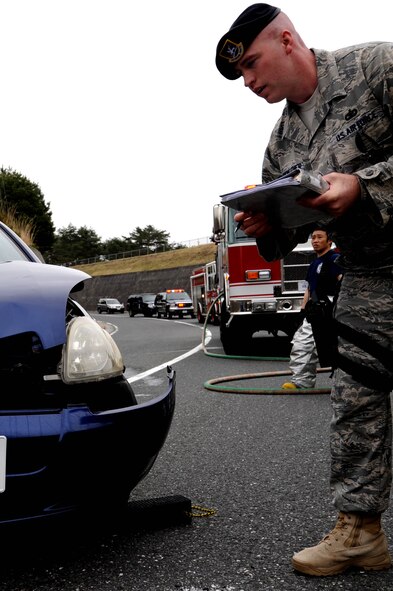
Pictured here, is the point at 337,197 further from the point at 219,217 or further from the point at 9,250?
the point at 219,217

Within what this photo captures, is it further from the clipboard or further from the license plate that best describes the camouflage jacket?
the license plate

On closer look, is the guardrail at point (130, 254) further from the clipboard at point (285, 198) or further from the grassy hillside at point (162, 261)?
the clipboard at point (285, 198)

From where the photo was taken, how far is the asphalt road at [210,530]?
88.2 inches

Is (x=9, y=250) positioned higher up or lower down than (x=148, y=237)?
lower down

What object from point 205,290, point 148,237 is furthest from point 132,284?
point 205,290

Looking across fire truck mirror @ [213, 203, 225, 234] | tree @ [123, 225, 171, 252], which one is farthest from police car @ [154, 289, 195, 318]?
tree @ [123, 225, 171, 252]

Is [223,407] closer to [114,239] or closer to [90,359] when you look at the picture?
[90,359]

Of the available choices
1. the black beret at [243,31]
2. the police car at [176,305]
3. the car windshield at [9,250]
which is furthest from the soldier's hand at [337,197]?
the police car at [176,305]

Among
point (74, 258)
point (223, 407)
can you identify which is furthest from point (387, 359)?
point (74, 258)

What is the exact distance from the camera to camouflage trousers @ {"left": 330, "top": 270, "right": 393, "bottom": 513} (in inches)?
92.4

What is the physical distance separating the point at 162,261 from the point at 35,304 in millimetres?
77703

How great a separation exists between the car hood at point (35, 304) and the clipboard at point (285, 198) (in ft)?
2.15

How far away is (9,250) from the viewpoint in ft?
10.9

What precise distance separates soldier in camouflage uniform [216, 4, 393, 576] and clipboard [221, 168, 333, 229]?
0.08 m
